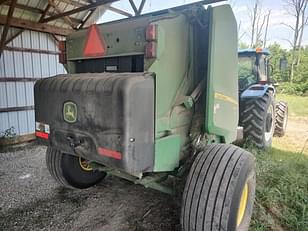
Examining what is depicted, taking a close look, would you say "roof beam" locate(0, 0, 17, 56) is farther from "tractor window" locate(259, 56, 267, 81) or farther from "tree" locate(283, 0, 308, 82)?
"tree" locate(283, 0, 308, 82)

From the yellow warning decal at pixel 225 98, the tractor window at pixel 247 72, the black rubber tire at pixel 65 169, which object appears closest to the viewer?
the yellow warning decal at pixel 225 98

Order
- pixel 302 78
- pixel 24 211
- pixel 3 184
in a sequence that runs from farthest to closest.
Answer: pixel 302 78, pixel 3 184, pixel 24 211

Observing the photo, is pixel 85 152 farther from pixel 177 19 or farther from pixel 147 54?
pixel 177 19

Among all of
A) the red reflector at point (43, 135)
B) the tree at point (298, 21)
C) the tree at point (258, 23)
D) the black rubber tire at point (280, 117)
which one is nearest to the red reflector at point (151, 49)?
the red reflector at point (43, 135)

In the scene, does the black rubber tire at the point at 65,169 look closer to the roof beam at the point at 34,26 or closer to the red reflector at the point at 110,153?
the red reflector at the point at 110,153

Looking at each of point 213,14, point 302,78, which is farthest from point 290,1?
point 213,14

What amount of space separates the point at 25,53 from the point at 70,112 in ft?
16.6

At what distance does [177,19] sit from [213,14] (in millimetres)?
274

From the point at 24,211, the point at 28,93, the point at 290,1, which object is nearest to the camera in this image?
the point at 24,211

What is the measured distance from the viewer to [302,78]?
619 inches

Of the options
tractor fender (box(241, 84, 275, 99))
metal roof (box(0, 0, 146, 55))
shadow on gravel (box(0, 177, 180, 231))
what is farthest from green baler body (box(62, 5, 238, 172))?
metal roof (box(0, 0, 146, 55))

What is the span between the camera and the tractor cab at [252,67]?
185 inches

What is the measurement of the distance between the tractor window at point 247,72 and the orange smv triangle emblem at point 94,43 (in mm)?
3427

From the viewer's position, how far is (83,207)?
2.59 metres
